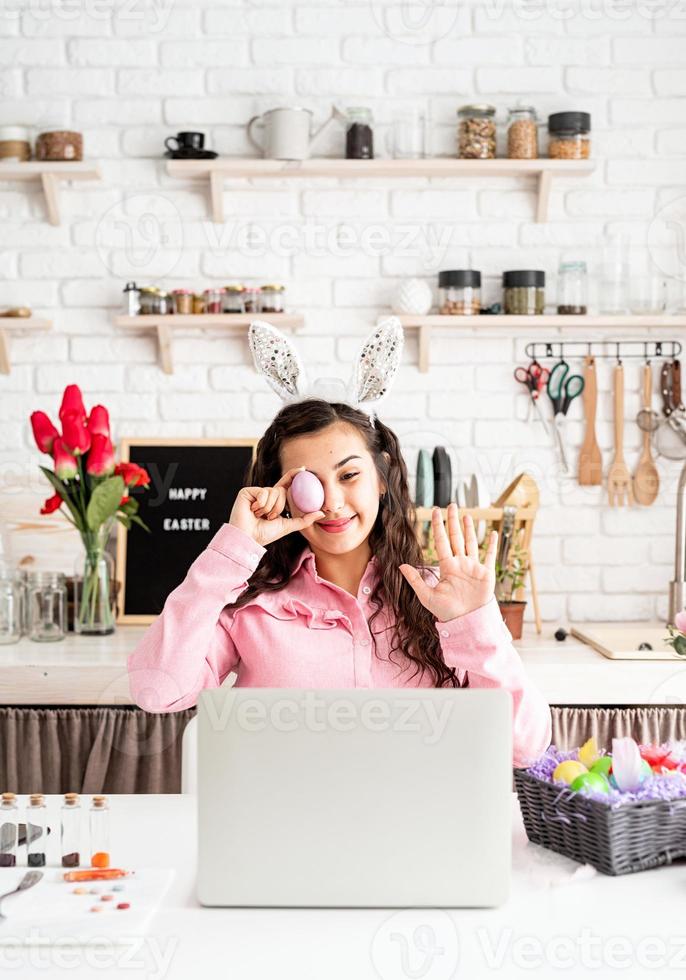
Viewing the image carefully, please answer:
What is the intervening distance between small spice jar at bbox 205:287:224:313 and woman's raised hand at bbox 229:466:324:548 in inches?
51.4

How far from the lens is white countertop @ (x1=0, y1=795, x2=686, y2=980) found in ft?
3.07

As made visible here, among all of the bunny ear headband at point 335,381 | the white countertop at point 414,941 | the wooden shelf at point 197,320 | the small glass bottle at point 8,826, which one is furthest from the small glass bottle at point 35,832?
the wooden shelf at point 197,320

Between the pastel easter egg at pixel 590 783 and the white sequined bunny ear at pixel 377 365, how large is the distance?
0.71 m

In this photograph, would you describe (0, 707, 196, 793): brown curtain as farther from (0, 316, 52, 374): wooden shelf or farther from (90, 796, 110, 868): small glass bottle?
(90, 796, 110, 868): small glass bottle

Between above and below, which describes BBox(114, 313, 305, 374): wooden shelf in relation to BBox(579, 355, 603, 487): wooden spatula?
above

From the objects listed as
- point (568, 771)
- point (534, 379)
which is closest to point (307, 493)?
point (568, 771)

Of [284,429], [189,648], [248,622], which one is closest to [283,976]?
[189,648]

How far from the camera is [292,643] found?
5.30 ft

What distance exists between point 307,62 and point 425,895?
228 centimetres

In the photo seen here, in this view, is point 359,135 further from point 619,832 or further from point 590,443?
point 619,832

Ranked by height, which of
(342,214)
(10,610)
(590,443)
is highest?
(342,214)

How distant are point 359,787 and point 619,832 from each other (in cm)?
31

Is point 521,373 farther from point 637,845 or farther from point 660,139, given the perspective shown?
point 637,845

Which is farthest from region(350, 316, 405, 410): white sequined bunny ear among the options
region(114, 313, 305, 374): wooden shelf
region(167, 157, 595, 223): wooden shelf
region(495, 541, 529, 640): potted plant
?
region(167, 157, 595, 223): wooden shelf
